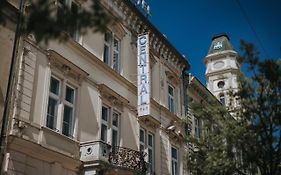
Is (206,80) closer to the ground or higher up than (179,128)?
higher up

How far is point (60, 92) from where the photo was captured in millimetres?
16062

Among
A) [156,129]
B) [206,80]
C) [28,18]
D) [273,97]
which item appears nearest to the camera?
[28,18]

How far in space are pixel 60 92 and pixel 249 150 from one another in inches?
303

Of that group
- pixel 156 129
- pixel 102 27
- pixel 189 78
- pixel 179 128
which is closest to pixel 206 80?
pixel 189 78

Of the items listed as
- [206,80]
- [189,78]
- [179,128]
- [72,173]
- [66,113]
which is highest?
[206,80]

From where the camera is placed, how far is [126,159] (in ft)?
54.5

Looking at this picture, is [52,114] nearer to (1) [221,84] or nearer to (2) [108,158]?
(2) [108,158]

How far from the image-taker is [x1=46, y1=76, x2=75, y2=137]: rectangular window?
15.5m

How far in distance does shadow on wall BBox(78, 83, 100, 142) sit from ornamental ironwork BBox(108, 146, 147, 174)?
1211 mm

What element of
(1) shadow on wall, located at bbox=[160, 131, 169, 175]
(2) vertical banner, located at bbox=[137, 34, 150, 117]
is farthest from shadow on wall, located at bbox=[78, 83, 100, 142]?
(1) shadow on wall, located at bbox=[160, 131, 169, 175]

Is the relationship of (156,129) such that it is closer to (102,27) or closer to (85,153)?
(85,153)

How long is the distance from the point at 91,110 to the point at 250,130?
6369 millimetres

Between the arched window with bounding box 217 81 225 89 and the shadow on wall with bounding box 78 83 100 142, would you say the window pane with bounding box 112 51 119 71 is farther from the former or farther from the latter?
the arched window with bounding box 217 81 225 89

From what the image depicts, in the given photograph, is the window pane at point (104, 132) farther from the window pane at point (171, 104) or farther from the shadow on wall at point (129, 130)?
the window pane at point (171, 104)
